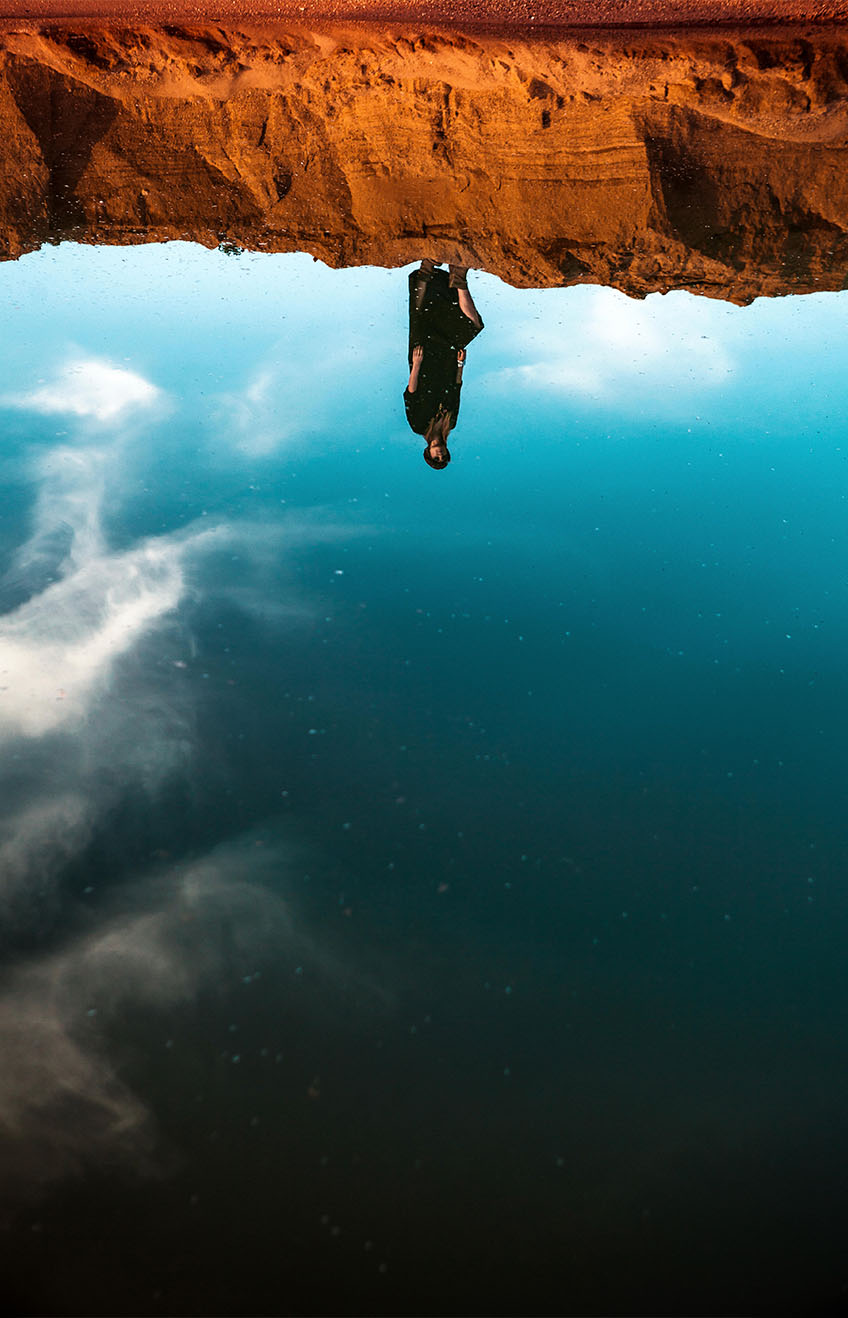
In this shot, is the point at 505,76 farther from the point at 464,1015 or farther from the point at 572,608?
the point at 464,1015

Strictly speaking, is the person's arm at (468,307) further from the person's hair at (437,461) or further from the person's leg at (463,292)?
the person's hair at (437,461)

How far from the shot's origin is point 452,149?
19.2ft

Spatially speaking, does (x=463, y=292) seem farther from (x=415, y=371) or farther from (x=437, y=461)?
(x=437, y=461)

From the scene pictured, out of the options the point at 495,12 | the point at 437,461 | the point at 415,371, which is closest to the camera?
the point at 437,461

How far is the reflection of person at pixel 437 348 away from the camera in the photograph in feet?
13.2

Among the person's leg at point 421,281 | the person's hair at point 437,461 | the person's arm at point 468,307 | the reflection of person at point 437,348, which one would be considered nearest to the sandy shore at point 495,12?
the person's leg at point 421,281

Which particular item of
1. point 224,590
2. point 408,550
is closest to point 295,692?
point 224,590

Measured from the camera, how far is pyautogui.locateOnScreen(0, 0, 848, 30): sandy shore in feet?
Answer: 21.4

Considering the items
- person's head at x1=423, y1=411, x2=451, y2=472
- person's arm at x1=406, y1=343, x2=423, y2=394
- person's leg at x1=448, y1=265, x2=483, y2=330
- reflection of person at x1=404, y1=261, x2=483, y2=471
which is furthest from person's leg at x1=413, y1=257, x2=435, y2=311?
person's head at x1=423, y1=411, x2=451, y2=472

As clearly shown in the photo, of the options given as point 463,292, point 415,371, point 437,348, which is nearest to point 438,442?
point 415,371

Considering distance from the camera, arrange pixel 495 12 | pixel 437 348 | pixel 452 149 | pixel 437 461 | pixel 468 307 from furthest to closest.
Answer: pixel 495 12
pixel 452 149
pixel 468 307
pixel 437 348
pixel 437 461

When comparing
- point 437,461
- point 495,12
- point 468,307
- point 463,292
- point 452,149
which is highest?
point 495,12

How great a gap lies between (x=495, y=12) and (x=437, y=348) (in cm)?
370

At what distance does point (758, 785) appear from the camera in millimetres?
2811
